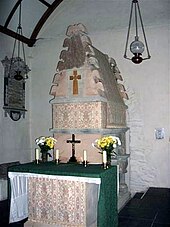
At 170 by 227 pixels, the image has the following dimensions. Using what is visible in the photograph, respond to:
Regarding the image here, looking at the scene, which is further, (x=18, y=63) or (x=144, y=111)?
(x=18, y=63)

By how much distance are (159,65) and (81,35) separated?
7.81 ft

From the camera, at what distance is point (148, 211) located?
4957mm

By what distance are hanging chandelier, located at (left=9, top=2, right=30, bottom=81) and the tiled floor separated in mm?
3757

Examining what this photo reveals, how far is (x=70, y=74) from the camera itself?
5.21 meters

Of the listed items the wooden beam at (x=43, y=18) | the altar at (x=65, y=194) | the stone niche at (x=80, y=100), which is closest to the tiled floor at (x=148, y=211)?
the altar at (x=65, y=194)

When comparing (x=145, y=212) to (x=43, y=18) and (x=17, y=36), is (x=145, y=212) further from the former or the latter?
(x=43, y=18)

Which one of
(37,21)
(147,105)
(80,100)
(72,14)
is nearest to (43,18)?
(37,21)

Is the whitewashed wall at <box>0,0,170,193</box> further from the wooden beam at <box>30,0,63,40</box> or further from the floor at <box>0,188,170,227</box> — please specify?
the wooden beam at <box>30,0,63,40</box>

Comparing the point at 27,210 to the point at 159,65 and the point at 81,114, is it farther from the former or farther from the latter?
the point at 159,65

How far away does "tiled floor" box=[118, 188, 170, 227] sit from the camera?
4.38 metres

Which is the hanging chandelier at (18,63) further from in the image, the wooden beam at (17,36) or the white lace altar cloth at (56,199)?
the white lace altar cloth at (56,199)

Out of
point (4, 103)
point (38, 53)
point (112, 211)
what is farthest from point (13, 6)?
point (112, 211)

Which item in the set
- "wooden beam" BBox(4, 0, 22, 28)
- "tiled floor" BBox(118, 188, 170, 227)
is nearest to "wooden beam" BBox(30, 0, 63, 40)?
"wooden beam" BBox(4, 0, 22, 28)

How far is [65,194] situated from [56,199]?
0.15 meters
